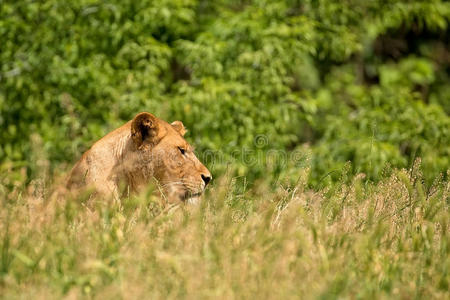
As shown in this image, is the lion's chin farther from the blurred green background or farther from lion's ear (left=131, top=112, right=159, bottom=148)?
the blurred green background

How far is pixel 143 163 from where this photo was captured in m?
5.25

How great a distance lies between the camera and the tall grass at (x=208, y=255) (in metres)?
3.05

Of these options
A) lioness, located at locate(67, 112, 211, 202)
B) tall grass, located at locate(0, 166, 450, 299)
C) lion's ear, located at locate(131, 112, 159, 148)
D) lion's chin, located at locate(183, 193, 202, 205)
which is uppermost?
tall grass, located at locate(0, 166, 450, 299)

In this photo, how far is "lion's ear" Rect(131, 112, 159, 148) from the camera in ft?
17.0

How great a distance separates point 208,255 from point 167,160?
209cm

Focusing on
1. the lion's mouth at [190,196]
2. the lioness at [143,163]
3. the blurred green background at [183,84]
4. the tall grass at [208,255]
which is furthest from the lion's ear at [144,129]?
the blurred green background at [183,84]

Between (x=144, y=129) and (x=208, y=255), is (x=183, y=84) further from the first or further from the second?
(x=208, y=255)

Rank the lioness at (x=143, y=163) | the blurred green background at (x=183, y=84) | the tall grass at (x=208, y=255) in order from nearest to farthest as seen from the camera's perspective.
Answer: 1. the tall grass at (x=208, y=255)
2. the lioness at (x=143, y=163)
3. the blurred green background at (x=183, y=84)

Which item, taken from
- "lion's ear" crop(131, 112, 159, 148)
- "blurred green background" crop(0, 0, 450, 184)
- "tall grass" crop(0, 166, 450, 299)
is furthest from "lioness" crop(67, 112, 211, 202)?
"blurred green background" crop(0, 0, 450, 184)

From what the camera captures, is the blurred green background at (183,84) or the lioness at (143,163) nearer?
the lioness at (143,163)

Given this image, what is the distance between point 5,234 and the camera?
3430mm

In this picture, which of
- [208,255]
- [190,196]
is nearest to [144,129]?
[190,196]

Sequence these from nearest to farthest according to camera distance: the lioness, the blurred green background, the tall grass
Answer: the tall grass
the lioness
the blurred green background

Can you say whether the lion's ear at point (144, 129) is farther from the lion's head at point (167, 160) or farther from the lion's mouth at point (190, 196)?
the lion's mouth at point (190, 196)
